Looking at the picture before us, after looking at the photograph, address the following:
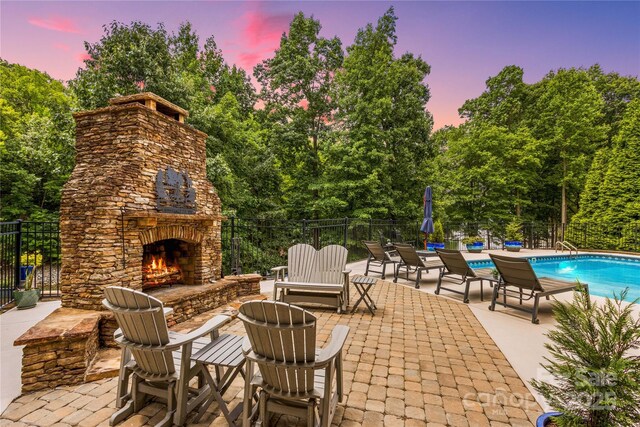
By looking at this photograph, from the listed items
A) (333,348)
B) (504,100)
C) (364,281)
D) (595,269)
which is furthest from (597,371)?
(504,100)

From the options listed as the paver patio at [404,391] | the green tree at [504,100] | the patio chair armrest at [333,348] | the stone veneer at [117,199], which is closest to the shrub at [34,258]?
the stone veneer at [117,199]

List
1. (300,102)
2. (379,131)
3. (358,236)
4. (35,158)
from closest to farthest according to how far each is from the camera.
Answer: (35,158) < (358,236) < (379,131) < (300,102)

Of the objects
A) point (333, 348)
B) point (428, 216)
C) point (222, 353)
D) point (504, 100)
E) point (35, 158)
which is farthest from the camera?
point (504, 100)

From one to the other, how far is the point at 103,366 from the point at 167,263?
2.36m

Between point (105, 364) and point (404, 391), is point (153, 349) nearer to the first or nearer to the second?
point (105, 364)

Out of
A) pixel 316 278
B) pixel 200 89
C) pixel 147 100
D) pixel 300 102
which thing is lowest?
pixel 316 278

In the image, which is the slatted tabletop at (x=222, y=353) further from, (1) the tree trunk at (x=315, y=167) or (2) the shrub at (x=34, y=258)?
(1) the tree trunk at (x=315, y=167)

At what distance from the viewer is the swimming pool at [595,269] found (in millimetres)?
7625

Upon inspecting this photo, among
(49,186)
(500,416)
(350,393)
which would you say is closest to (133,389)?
(350,393)

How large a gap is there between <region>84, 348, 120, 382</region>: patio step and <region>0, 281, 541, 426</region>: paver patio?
0.28 ft

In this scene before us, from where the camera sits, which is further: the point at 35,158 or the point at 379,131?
the point at 379,131

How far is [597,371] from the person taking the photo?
1.42 metres

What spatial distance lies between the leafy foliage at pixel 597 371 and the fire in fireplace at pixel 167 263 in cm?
496

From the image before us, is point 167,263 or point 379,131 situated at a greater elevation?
point 379,131
